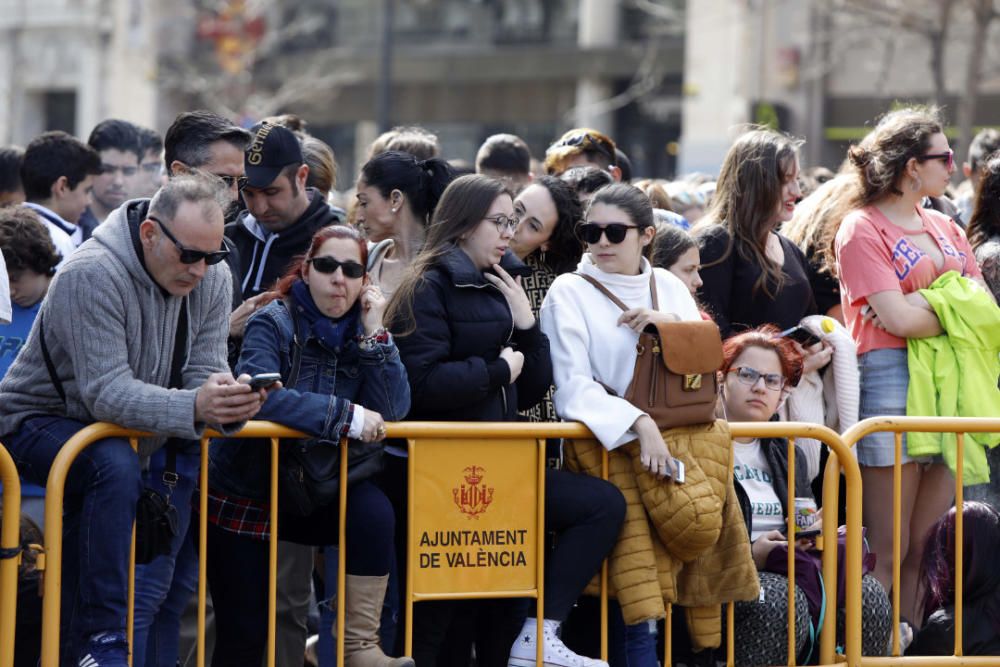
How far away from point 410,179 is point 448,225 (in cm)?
74

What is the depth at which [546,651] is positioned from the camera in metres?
5.49

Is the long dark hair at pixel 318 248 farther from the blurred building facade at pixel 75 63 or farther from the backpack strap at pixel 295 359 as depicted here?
the blurred building facade at pixel 75 63

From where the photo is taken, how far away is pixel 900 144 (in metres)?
6.72

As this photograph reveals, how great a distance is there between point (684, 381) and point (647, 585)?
2.55ft

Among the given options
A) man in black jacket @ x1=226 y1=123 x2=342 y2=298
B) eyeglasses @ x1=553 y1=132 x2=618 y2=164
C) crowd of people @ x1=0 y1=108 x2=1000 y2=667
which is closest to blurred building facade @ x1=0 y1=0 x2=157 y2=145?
eyeglasses @ x1=553 y1=132 x2=618 y2=164

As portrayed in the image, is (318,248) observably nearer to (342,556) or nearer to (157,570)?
(342,556)

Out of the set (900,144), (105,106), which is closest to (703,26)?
(105,106)

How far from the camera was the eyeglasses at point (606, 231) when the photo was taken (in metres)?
5.76

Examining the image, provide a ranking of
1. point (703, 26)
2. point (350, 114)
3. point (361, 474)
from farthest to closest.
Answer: point (350, 114)
point (703, 26)
point (361, 474)

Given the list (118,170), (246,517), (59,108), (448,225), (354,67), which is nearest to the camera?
(246,517)

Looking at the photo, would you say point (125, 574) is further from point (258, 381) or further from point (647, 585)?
point (647, 585)

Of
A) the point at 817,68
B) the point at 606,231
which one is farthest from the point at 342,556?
the point at 817,68

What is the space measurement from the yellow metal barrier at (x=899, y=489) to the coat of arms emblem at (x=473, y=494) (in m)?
1.35

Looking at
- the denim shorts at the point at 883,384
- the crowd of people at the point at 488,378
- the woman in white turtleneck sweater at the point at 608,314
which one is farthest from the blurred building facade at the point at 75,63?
the woman in white turtleneck sweater at the point at 608,314
